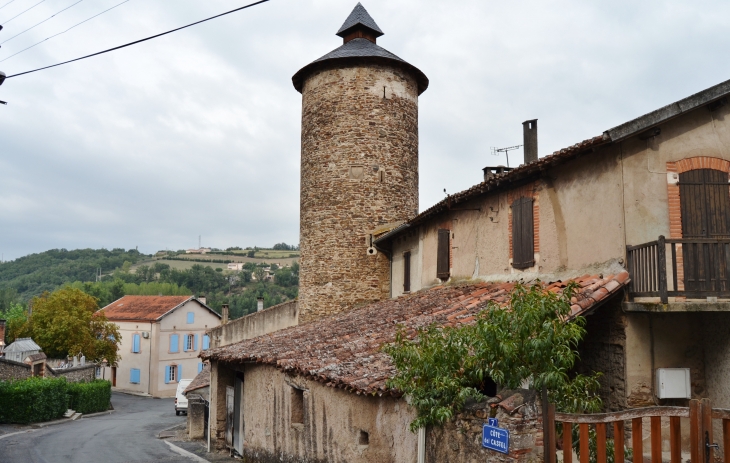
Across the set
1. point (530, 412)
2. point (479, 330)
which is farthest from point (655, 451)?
point (479, 330)

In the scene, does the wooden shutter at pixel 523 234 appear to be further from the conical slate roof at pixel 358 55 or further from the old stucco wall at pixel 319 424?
the conical slate roof at pixel 358 55

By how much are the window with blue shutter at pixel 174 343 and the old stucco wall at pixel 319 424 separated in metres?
33.7

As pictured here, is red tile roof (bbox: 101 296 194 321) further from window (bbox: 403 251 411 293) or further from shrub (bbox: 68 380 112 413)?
window (bbox: 403 251 411 293)

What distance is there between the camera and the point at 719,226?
9.30 m

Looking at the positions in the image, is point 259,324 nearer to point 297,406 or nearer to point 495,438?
point 297,406

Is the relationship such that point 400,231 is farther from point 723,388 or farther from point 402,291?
point 723,388

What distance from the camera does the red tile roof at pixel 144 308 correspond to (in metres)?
46.5

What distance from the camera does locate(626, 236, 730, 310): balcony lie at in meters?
8.40

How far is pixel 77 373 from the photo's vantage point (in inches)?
1494

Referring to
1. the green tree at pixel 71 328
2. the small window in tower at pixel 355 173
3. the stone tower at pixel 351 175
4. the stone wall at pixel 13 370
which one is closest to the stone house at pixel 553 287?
the stone tower at pixel 351 175

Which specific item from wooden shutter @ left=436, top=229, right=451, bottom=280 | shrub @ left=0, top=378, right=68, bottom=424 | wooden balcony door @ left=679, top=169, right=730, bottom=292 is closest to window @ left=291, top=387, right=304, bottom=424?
wooden shutter @ left=436, top=229, right=451, bottom=280

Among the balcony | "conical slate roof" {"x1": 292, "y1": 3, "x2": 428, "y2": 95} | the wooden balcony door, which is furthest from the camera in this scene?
"conical slate roof" {"x1": 292, "y1": 3, "x2": 428, "y2": 95}

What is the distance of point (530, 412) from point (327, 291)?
13.7 metres

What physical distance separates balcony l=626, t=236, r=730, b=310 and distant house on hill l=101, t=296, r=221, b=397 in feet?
135
